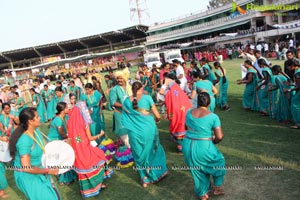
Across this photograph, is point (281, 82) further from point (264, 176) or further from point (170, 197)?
point (170, 197)

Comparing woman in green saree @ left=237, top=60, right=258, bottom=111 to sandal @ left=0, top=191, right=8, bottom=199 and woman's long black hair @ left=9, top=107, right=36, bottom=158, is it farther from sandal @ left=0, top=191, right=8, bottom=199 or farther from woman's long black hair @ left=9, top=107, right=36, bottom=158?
sandal @ left=0, top=191, right=8, bottom=199

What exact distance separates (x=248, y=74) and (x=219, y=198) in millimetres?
4575

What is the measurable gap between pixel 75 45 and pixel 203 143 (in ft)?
163

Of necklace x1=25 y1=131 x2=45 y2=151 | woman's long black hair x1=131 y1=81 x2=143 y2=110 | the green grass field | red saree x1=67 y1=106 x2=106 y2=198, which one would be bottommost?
the green grass field

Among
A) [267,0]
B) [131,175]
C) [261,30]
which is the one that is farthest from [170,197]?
[267,0]

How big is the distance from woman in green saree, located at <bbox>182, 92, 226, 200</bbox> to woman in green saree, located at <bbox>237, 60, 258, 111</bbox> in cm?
439

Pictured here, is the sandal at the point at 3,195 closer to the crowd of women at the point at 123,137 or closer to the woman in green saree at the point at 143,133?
the crowd of women at the point at 123,137

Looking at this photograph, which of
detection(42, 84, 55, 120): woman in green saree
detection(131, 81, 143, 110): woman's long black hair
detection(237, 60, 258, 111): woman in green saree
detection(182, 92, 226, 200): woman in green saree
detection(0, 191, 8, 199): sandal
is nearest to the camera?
detection(182, 92, 226, 200): woman in green saree

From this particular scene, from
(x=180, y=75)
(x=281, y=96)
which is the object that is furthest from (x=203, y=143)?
(x=180, y=75)

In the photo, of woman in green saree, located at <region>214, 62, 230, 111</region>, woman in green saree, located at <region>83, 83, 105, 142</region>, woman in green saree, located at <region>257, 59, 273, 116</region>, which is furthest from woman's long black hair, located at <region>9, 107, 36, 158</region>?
woman in green saree, located at <region>214, 62, 230, 111</region>

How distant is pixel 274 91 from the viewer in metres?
6.63

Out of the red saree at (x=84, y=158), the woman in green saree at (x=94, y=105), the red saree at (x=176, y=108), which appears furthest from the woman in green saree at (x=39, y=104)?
the red saree at (x=84, y=158)

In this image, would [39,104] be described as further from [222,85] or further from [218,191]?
[218,191]

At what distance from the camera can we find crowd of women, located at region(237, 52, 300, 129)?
18.7ft
